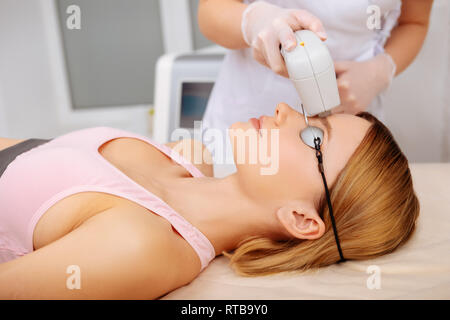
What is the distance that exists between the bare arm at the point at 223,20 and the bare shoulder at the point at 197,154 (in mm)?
332

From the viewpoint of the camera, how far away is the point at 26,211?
38.3 inches

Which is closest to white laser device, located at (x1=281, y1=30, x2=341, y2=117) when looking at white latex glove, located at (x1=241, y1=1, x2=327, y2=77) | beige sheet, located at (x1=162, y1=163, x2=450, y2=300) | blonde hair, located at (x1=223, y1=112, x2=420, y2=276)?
white latex glove, located at (x1=241, y1=1, x2=327, y2=77)

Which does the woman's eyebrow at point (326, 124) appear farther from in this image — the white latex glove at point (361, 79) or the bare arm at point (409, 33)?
the bare arm at point (409, 33)

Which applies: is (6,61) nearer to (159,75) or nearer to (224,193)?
(159,75)

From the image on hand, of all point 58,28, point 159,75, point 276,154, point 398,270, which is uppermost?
point 58,28

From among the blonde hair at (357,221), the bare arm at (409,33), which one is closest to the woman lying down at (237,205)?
the blonde hair at (357,221)

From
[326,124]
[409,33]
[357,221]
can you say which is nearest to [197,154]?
[326,124]

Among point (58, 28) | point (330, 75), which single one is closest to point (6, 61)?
point (58, 28)

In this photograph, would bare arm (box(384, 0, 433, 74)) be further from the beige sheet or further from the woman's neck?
the woman's neck

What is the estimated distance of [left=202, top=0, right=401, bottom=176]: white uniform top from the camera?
1.29m

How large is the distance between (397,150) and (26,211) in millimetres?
868

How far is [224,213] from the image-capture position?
42.1 inches

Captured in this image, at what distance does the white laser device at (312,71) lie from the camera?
0.94 m

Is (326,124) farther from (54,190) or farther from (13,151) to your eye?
(13,151)
